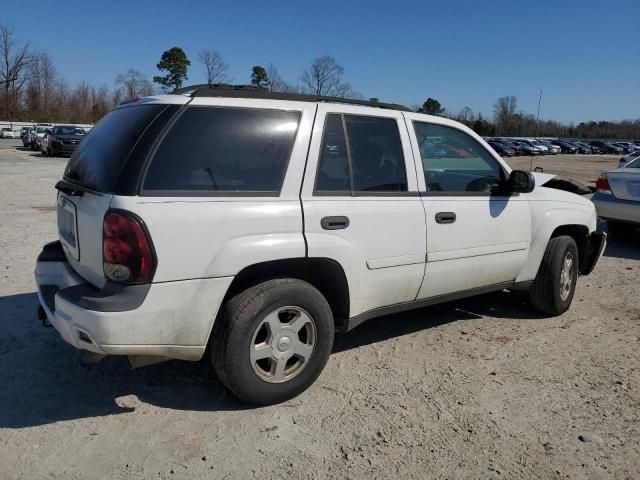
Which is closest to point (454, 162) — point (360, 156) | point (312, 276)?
point (360, 156)

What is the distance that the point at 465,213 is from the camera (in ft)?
12.9

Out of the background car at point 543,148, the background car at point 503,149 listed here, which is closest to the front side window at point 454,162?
the background car at point 503,149

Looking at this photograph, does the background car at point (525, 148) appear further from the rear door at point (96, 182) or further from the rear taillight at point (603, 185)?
the rear door at point (96, 182)

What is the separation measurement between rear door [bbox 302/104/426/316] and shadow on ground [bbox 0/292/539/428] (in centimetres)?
87

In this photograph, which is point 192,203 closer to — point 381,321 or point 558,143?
point 381,321

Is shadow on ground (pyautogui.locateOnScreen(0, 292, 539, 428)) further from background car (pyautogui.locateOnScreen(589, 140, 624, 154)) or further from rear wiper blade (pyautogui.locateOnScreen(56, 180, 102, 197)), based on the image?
background car (pyautogui.locateOnScreen(589, 140, 624, 154))

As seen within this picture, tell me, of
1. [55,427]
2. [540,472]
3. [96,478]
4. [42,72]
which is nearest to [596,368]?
[540,472]

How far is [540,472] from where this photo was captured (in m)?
2.64

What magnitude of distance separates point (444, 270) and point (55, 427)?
8.90 feet

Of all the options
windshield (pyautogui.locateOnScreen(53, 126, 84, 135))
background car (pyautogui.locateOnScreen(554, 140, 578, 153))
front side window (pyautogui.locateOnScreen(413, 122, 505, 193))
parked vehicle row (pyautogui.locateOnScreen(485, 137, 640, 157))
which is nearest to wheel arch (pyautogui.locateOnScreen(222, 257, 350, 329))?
front side window (pyautogui.locateOnScreen(413, 122, 505, 193))

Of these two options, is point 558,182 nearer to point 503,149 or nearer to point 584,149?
point 503,149

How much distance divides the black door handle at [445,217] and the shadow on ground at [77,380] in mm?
1137

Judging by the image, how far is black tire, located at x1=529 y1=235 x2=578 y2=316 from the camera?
4660 millimetres

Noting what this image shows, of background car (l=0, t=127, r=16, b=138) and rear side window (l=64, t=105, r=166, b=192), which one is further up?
background car (l=0, t=127, r=16, b=138)
